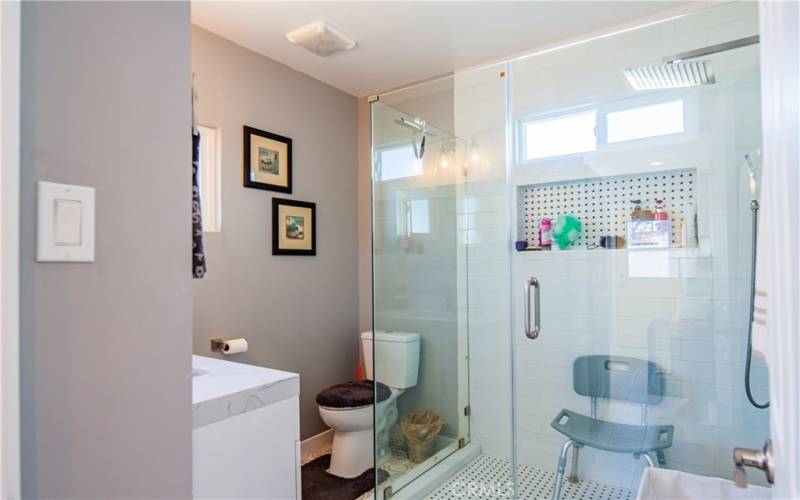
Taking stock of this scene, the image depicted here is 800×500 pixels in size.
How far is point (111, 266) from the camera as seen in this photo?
2.35 feet

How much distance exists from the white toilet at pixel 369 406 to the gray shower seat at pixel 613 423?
86 centimetres

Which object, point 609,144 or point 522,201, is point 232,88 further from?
point 609,144

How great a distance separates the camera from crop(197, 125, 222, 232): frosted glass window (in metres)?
2.41

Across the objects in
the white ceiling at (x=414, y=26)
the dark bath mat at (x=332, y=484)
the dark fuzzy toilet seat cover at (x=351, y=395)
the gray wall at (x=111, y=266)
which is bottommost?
the dark bath mat at (x=332, y=484)

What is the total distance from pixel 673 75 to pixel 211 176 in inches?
90.4

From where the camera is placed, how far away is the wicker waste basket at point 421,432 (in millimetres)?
2553

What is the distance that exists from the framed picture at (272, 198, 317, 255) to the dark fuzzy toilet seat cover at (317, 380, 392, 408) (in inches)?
34.4

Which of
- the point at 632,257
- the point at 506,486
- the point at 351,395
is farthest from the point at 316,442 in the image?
the point at 632,257

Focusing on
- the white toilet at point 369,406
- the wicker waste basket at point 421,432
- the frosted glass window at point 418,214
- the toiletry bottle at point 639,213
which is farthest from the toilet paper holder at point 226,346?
the toiletry bottle at point 639,213

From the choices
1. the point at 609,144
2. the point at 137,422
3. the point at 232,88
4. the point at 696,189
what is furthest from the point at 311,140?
the point at 137,422

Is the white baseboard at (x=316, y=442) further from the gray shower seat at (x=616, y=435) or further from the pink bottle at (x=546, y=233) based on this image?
the pink bottle at (x=546, y=233)

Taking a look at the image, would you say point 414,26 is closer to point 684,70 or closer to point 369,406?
point 684,70

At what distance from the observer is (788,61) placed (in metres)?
0.53

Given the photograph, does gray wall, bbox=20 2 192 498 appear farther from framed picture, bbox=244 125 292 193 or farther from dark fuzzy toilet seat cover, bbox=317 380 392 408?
framed picture, bbox=244 125 292 193
